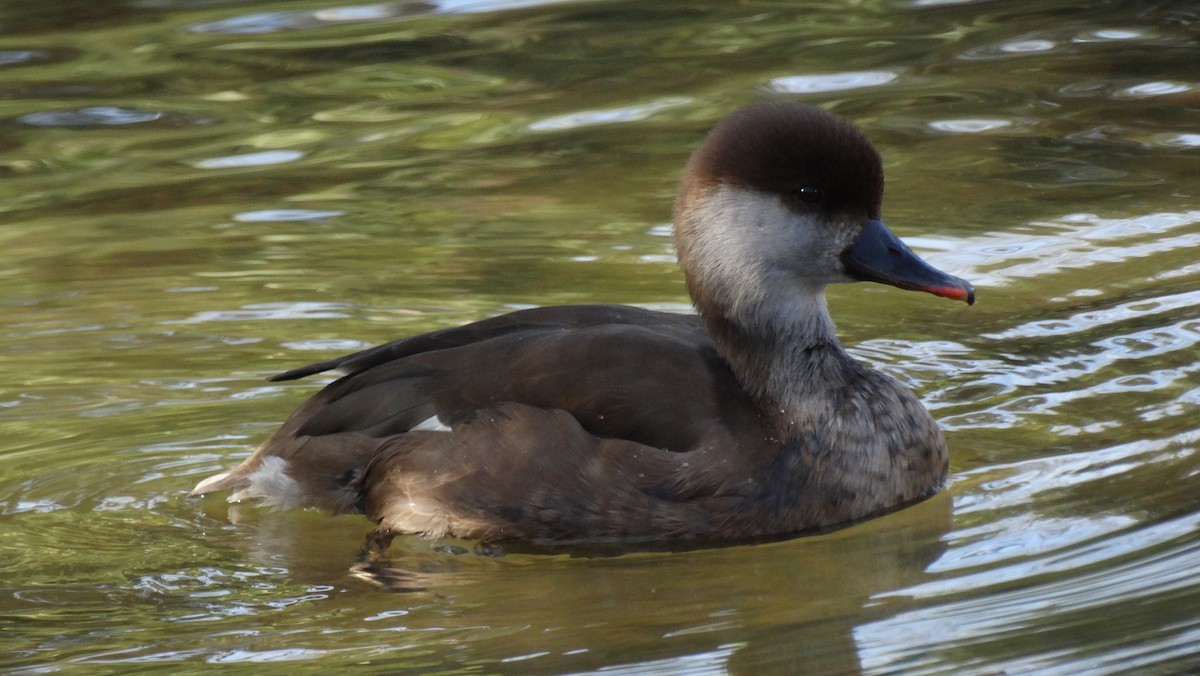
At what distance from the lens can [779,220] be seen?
5.43m

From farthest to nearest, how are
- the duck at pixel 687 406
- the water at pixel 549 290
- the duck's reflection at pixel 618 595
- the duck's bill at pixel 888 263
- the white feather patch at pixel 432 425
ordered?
the duck's bill at pixel 888 263
the white feather patch at pixel 432 425
the duck at pixel 687 406
the water at pixel 549 290
the duck's reflection at pixel 618 595

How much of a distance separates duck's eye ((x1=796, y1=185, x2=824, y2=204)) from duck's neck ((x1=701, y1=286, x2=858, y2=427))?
28 centimetres

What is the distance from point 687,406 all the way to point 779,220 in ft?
2.09

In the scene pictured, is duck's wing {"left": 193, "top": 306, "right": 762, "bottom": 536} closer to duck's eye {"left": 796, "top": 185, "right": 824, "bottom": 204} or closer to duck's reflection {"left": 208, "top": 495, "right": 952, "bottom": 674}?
duck's reflection {"left": 208, "top": 495, "right": 952, "bottom": 674}

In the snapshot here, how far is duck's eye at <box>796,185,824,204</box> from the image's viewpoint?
5.44 metres

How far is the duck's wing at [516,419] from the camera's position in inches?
203

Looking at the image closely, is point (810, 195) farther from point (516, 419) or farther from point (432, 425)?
point (432, 425)

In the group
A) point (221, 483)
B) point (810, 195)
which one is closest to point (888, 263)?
point (810, 195)

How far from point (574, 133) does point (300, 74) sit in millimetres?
1848

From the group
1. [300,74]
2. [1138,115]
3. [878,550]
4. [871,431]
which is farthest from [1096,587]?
[300,74]

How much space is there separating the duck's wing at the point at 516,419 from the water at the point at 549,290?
18cm

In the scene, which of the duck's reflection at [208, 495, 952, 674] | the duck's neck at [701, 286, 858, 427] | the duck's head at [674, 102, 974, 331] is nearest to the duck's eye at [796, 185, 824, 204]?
the duck's head at [674, 102, 974, 331]

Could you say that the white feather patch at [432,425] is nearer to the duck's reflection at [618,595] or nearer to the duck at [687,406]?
the duck at [687,406]

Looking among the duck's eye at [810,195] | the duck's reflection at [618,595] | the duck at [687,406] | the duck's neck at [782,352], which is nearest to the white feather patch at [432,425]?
the duck at [687,406]
